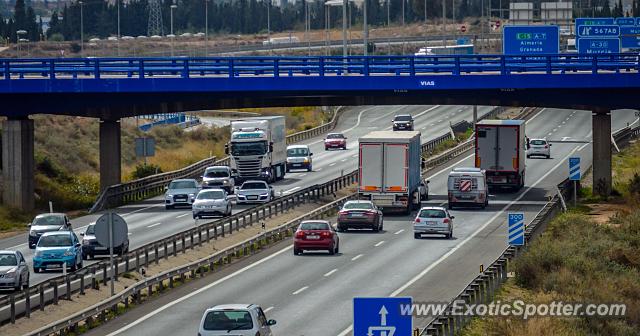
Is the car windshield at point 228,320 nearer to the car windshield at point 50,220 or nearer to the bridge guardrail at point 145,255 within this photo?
the bridge guardrail at point 145,255

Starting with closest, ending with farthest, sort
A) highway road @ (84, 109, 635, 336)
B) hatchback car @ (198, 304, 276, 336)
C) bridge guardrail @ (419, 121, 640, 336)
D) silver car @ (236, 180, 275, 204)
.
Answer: hatchback car @ (198, 304, 276, 336)
bridge guardrail @ (419, 121, 640, 336)
highway road @ (84, 109, 635, 336)
silver car @ (236, 180, 275, 204)

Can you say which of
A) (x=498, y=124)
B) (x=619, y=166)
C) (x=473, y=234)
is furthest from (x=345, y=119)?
(x=473, y=234)

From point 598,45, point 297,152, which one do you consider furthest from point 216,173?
point 598,45

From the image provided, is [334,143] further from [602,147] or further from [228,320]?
[228,320]

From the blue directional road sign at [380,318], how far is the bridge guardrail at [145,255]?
1746cm

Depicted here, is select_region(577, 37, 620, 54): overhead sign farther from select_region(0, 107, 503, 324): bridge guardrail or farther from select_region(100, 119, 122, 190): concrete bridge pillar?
select_region(100, 119, 122, 190): concrete bridge pillar

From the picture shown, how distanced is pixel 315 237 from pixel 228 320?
880 inches

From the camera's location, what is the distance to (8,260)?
1559 inches

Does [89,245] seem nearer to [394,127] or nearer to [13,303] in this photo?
[13,303]

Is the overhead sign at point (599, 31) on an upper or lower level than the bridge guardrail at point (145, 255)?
upper

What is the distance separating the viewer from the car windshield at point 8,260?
39469 millimetres

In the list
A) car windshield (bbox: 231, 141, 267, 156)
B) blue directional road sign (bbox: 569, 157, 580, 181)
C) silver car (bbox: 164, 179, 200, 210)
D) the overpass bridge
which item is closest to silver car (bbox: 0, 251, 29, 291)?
the overpass bridge

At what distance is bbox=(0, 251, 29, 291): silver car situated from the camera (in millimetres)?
38781

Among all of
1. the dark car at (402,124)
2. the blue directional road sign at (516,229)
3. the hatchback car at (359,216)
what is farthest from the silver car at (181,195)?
the dark car at (402,124)
